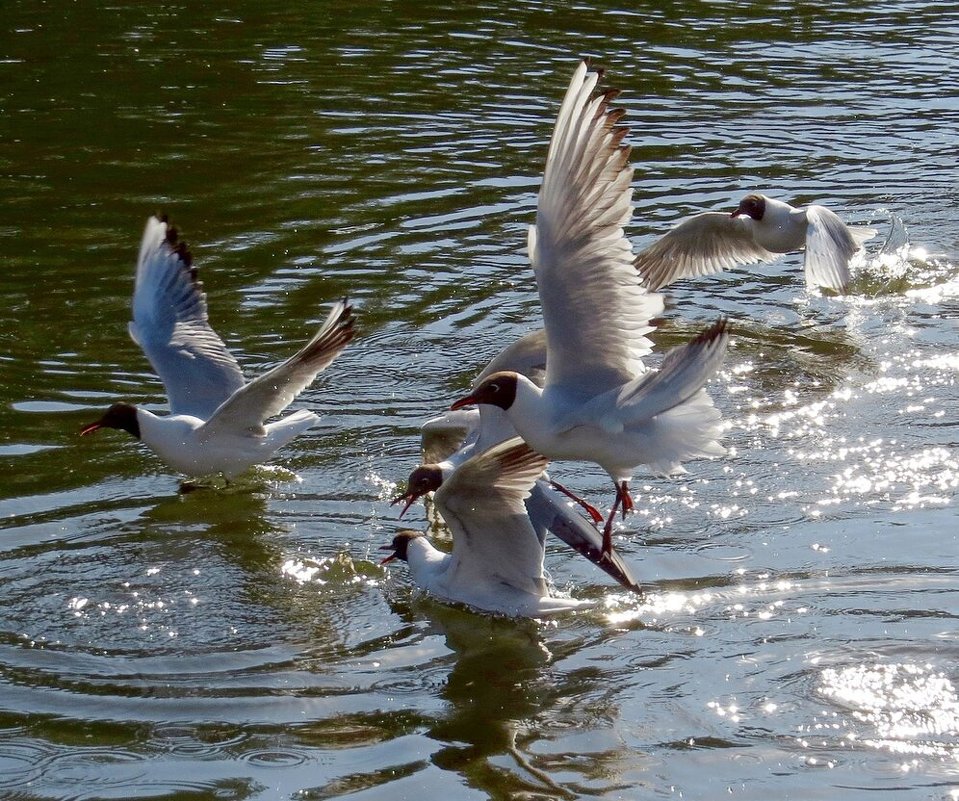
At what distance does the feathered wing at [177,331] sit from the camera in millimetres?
9117

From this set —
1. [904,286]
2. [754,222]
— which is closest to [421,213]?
[754,222]

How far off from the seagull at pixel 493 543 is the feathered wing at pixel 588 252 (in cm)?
44

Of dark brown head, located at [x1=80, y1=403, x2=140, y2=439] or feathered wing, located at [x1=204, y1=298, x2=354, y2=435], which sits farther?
dark brown head, located at [x1=80, y1=403, x2=140, y2=439]

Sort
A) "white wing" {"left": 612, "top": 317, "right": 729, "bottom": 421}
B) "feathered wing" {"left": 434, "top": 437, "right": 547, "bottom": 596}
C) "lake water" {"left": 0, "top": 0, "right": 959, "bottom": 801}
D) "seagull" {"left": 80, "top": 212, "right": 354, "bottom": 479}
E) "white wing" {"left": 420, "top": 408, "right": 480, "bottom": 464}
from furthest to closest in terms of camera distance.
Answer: "white wing" {"left": 420, "top": 408, "right": 480, "bottom": 464} < "seagull" {"left": 80, "top": 212, "right": 354, "bottom": 479} < "feathered wing" {"left": 434, "top": 437, "right": 547, "bottom": 596} < "white wing" {"left": 612, "top": 317, "right": 729, "bottom": 421} < "lake water" {"left": 0, "top": 0, "right": 959, "bottom": 801}

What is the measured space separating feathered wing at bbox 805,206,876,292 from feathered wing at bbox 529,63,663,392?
13.9 feet

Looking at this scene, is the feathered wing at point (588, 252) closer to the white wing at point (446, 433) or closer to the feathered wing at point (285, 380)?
the feathered wing at point (285, 380)

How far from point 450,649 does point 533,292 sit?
469 cm

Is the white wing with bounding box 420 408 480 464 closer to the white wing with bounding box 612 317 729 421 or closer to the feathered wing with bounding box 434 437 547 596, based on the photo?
the feathered wing with bounding box 434 437 547 596

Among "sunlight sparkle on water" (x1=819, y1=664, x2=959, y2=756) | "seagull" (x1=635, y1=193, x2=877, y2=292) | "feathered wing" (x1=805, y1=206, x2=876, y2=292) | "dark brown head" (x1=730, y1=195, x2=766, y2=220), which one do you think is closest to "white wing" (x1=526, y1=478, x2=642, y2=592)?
"sunlight sparkle on water" (x1=819, y1=664, x2=959, y2=756)

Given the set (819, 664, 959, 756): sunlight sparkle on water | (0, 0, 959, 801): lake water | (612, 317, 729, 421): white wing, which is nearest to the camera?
(819, 664, 959, 756): sunlight sparkle on water

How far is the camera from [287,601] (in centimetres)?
727

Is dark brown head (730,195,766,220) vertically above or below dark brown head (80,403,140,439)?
above

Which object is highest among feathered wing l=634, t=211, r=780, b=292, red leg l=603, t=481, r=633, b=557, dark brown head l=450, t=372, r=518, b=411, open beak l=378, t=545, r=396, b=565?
dark brown head l=450, t=372, r=518, b=411

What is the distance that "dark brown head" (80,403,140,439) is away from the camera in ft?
28.6
